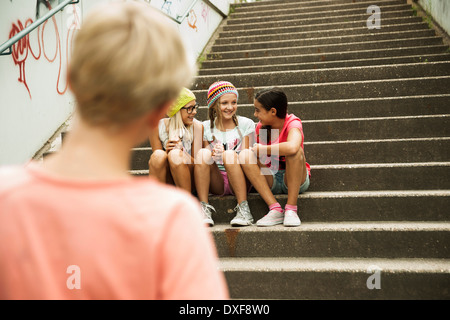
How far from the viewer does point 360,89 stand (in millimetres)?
4062

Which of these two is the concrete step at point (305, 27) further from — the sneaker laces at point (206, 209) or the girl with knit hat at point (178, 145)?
the sneaker laces at point (206, 209)

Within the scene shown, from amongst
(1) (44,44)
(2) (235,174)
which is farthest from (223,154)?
(1) (44,44)

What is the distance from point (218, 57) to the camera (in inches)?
235

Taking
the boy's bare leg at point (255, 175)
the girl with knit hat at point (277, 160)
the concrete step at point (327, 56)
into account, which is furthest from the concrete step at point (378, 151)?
the concrete step at point (327, 56)

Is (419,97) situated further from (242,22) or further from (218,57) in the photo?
(242,22)

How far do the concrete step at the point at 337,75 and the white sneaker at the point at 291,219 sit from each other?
2.30 meters

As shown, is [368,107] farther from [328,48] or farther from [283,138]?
[328,48]

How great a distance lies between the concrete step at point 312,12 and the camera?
653 centimetres

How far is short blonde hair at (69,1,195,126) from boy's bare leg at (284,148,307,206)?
2.08 m

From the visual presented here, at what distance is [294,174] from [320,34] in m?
4.08

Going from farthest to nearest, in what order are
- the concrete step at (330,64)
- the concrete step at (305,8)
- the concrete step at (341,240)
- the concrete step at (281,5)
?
the concrete step at (281,5) < the concrete step at (305,8) < the concrete step at (330,64) < the concrete step at (341,240)

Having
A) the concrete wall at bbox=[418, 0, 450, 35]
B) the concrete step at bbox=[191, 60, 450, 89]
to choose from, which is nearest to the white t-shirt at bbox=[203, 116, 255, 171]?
the concrete step at bbox=[191, 60, 450, 89]
